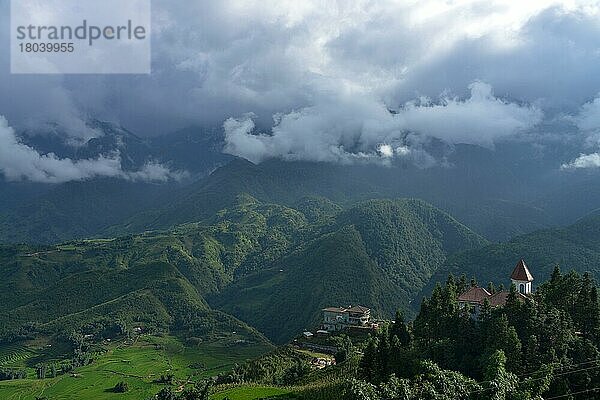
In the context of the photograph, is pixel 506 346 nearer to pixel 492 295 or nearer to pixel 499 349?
pixel 499 349

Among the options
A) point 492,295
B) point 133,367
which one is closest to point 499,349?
point 492,295

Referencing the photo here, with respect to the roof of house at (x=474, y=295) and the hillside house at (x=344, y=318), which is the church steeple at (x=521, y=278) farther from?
the hillside house at (x=344, y=318)

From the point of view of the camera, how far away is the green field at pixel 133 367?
112000mm

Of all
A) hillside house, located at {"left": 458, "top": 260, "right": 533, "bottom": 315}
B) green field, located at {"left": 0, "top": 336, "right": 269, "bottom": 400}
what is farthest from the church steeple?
green field, located at {"left": 0, "top": 336, "right": 269, "bottom": 400}

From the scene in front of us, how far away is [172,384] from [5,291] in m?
109

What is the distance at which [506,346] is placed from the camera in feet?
144

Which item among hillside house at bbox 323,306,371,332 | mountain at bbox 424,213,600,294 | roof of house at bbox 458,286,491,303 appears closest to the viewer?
roof of house at bbox 458,286,491,303

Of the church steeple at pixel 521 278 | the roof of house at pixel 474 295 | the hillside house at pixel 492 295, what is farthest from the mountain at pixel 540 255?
the roof of house at pixel 474 295

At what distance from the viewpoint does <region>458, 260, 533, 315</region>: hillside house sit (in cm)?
5707

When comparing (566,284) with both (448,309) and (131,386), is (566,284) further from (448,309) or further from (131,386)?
(131,386)

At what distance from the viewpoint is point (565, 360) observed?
146ft

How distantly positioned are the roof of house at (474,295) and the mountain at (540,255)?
91618mm

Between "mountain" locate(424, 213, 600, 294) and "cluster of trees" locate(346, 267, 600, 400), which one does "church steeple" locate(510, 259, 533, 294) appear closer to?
"cluster of trees" locate(346, 267, 600, 400)

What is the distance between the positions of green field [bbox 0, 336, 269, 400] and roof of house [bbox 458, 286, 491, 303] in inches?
2655
